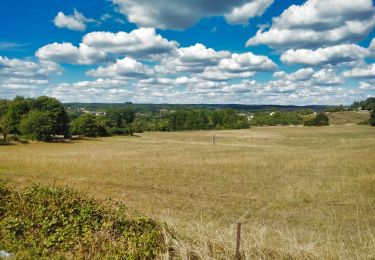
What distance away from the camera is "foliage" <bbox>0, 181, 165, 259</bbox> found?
6.93 meters

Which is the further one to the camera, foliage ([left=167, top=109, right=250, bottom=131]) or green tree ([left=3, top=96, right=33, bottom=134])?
foliage ([left=167, top=109, right=250, bottom=131])

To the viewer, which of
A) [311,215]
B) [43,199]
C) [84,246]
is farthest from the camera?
[311,215]

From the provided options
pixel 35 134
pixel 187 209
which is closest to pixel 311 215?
pixel 187 209

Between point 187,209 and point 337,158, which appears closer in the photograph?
point 187,209

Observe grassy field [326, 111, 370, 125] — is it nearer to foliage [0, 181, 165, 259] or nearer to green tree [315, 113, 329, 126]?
green tree [315, 113, 329, 126]

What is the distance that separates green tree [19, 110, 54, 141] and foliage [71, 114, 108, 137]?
16.9 metres

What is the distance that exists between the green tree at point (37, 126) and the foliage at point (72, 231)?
75.5 meters

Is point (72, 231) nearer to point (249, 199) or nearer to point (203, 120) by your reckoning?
point (249, 199)

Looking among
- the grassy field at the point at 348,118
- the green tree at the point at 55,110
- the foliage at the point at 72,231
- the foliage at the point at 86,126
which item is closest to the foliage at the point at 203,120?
the grassy field at the point at 348,118

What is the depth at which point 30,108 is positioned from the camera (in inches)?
3583

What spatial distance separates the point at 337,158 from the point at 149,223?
35.0 metres

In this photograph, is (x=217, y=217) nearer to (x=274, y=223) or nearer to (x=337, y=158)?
(x=274, y=223)

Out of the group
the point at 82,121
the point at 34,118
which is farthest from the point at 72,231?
the point at 82,121

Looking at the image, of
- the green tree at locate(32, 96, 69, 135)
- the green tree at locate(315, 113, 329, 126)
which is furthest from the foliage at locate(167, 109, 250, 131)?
the green tree at locate(32, 96, 69, 135)
